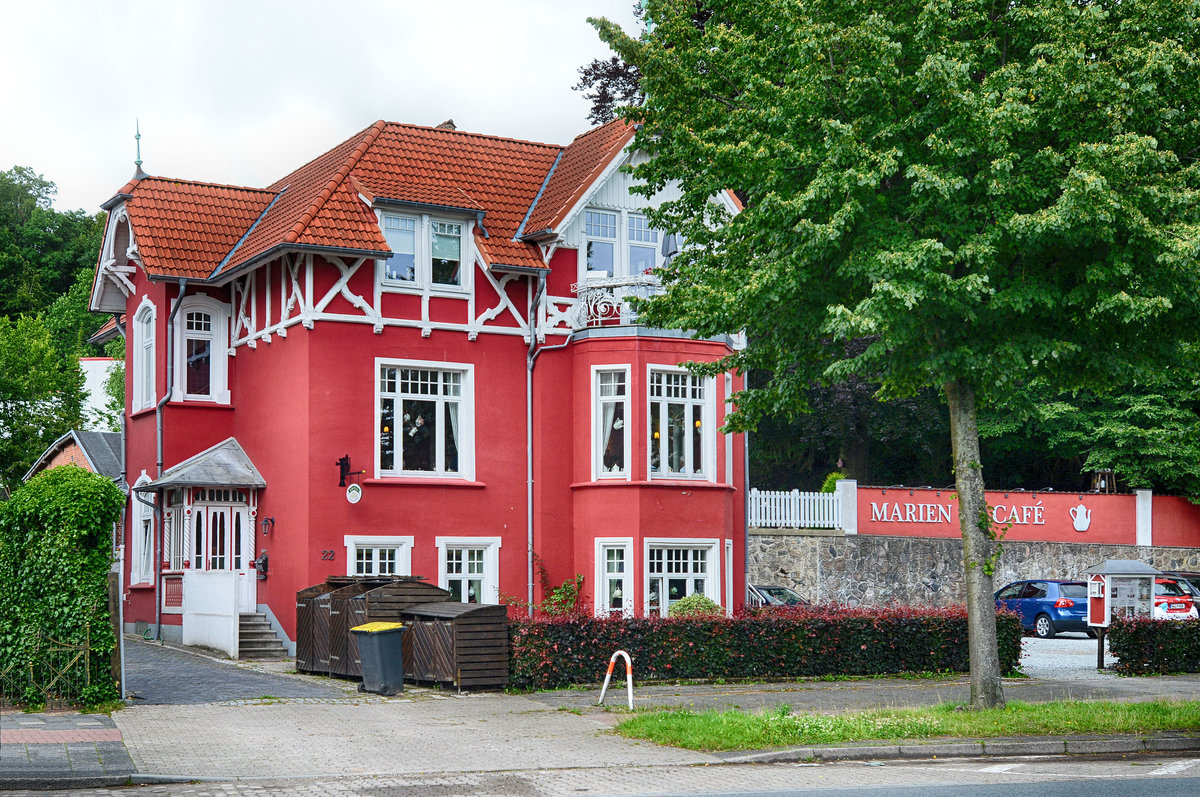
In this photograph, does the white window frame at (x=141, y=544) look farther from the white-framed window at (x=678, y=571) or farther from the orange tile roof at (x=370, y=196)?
the white-framed window at (x=678, y=571)

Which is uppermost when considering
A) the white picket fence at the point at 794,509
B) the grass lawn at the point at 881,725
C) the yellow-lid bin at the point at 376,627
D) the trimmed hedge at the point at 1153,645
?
the white picket fence at the point at 794,509

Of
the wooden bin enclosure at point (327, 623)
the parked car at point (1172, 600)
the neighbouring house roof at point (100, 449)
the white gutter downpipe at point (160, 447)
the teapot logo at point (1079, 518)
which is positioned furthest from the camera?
the teapot logo at point (1079, 518)

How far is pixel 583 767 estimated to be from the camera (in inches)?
524

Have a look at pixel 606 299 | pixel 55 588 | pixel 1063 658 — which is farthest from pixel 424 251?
pixel 1063 658

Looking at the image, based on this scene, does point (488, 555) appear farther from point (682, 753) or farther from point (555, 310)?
point (682, 753)

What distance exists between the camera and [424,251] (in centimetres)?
2577

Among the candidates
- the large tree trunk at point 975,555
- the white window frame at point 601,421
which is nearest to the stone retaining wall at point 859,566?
the white window frame at point 601,421

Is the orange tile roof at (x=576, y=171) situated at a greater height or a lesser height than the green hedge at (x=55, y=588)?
greater

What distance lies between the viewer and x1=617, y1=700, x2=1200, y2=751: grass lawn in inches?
573

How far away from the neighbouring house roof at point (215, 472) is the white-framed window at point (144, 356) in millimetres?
2165

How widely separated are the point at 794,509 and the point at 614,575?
9628 mm

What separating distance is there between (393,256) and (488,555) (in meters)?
5.86

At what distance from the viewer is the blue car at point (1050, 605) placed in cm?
3366

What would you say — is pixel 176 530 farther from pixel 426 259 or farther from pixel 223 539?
pixel 426 259
